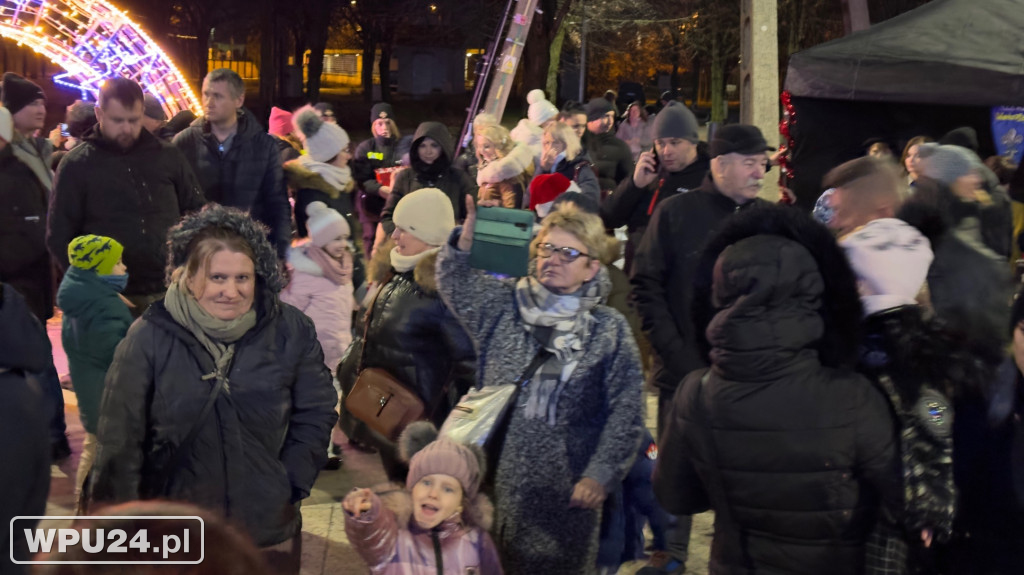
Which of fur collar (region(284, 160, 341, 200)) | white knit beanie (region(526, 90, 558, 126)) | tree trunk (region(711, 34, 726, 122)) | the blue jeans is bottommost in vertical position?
the blue jeans

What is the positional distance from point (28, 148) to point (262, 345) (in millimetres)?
4109

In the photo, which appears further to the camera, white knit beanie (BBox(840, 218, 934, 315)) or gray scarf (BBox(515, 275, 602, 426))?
gray scarf (BBox(515, 275, 602, 426))

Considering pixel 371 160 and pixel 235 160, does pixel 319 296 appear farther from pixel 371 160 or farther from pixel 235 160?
pixel 371 160

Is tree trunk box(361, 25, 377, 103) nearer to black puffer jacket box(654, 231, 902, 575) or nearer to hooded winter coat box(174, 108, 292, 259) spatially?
hooded winter coat box(174, 108, 292, 259)

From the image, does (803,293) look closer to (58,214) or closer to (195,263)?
(195,263)

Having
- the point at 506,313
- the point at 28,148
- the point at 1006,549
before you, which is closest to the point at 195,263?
the point at 506,313

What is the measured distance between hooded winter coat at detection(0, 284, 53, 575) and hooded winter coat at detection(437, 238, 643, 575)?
1.46 meters

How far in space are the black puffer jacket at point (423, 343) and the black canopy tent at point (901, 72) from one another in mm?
7236

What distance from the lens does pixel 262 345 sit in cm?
345

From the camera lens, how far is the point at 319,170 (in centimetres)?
677

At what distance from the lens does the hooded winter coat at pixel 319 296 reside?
5.90 meters

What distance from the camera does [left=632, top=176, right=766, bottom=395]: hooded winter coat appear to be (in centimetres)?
472

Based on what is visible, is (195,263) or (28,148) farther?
(28,148)

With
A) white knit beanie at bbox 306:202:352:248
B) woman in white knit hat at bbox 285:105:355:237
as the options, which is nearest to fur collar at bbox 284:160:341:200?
woman in white knit hat at bbox 285:105:355:237
